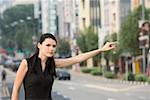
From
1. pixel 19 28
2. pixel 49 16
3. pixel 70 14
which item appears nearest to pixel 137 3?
pixel 70 14

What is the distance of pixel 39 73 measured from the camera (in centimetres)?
643

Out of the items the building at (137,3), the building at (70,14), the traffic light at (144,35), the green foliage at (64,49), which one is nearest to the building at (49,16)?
the building at (70,14)

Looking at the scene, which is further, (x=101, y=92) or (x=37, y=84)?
(x=101, y=92)

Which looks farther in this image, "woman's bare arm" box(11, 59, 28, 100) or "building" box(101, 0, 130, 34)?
"building" box(101, 0, 130, 34)

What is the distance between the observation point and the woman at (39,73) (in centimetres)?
636

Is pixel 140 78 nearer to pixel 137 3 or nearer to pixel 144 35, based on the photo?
pixel 144 35

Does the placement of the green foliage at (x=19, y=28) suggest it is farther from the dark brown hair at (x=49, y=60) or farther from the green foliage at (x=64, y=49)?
the dark brown hair at (x=49, y=60)

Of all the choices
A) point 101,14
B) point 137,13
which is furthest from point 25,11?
point 137,13

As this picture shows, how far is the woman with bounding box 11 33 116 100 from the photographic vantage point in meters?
6.36

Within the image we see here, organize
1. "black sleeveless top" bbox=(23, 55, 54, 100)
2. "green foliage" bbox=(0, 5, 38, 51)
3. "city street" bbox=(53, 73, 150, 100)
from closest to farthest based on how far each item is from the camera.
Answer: "black sleeveless top" bbox=(23, 55, 54, 100) < "city street" bbox=(53, 73, 150, 100) < "green foliage" bbox=(0, 5, 38, 51)

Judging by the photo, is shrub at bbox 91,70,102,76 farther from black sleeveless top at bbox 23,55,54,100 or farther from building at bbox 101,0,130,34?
black sleeveless top at bbox 23,55,54,100

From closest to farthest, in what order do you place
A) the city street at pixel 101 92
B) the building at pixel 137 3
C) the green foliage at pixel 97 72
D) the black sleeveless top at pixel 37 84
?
the black sleeveless top at pixel 37 84, the city street at pixel 101 92, the building at pixel 137 3, the green foliage at pixel 97 72

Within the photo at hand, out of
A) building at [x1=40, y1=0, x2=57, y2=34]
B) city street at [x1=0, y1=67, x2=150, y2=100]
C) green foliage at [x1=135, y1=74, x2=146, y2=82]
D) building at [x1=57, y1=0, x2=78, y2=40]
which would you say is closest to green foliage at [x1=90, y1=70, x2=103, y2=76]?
green foliage at [x1=135, y1=74, x2=146, y2=82]

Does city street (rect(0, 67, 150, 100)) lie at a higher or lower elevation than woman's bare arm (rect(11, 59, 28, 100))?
lower
